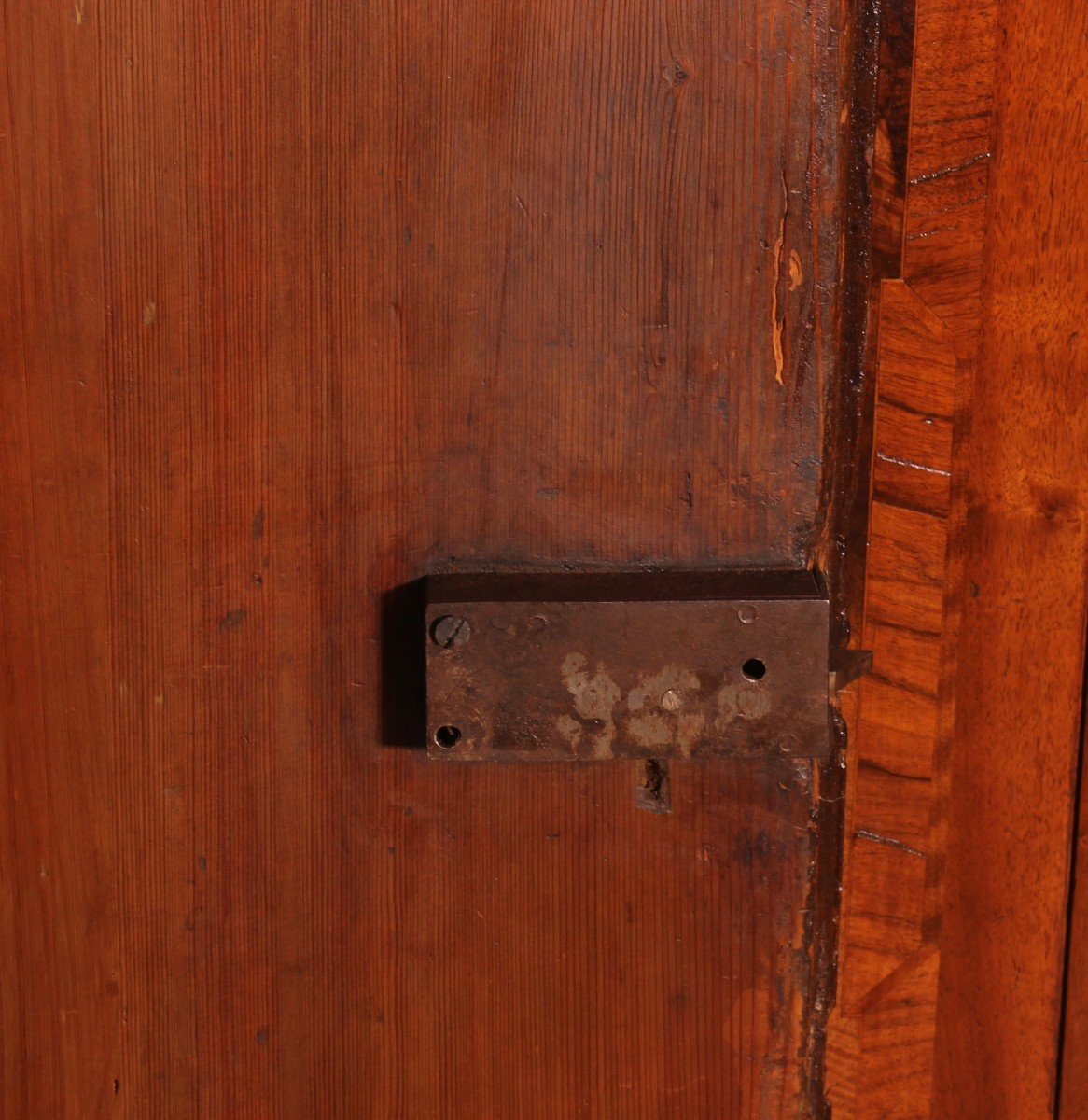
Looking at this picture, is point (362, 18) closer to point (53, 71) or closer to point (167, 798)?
point (53, 71)

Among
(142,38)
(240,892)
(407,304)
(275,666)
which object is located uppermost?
(142,38)

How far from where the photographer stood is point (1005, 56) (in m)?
0.49

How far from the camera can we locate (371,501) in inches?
17.9

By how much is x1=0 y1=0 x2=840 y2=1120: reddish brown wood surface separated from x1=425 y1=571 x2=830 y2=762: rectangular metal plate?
0.03 m

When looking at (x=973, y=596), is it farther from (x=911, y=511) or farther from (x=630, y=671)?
(x=630, y=671)

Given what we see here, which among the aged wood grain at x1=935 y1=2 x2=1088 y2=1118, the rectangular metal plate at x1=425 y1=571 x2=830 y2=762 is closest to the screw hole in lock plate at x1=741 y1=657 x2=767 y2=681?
the rectangular metal plate at x1=425 y1=571 x2=830 y2=762

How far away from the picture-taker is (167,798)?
469mm

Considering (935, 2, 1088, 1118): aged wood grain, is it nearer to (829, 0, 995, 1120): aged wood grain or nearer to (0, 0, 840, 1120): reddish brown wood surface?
(829, 0, 995, 1120): aged wood grain

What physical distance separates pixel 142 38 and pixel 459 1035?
1.57 feet

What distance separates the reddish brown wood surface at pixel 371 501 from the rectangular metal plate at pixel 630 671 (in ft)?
0.11

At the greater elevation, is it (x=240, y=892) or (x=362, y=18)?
(x=362, y=18)

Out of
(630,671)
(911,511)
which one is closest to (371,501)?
(630,671)

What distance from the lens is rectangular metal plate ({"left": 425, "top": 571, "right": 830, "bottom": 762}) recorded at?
42 centimetres

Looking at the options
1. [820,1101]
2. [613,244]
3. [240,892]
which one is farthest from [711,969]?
[613,244]
